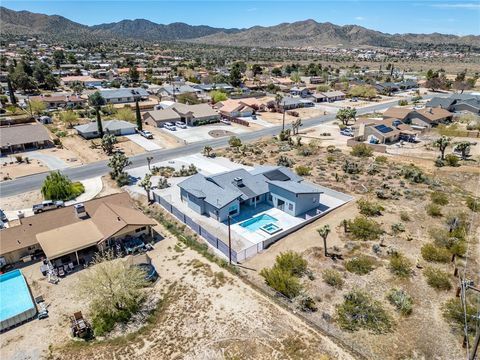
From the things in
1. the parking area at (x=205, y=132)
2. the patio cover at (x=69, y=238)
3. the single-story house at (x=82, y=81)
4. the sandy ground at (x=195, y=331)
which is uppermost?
the single-story house at (x=82, y=81)

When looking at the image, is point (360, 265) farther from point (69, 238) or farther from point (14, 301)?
point (14, 301)

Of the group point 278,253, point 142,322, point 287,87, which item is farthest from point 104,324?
point 287,87

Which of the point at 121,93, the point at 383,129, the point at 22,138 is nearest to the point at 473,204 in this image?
the point at 383,129

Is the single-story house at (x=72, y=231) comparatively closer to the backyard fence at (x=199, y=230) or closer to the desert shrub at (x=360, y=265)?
the backyard fence at (x=199, y=230)

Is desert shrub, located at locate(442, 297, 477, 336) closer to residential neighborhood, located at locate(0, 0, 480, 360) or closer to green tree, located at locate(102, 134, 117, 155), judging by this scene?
residential neighborhood, located at locate(0, 0, 480, 360)

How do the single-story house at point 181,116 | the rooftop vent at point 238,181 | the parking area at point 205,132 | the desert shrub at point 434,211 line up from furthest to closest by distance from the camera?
the single-story house at point 181,116 → the parking area at point 205,132 → the rooftop vent at point 238,181 → the desert shrub at point 434,211

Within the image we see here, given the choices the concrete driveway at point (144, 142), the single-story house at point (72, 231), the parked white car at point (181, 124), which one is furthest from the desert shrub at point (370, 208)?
the parked white car at point (181, 124)

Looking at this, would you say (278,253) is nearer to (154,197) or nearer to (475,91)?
(154,197)

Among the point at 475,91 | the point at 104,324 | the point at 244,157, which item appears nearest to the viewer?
the point at 104,324
